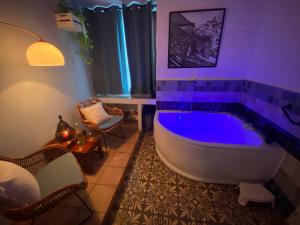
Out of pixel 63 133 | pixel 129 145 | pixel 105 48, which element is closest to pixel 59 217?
pixel 63 133

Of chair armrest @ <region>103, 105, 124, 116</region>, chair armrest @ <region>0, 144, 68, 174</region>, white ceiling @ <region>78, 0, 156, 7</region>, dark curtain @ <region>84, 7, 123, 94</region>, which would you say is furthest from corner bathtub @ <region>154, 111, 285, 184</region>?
white ceiling @ <region>78, 0, 156, 7</region>

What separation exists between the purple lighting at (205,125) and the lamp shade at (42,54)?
1.60 m

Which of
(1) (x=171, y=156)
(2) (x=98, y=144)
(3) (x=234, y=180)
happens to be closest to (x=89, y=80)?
(2) (x=98, y=144)

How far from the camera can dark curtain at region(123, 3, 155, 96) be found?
8.43 feet

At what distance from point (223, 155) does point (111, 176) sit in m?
1.40

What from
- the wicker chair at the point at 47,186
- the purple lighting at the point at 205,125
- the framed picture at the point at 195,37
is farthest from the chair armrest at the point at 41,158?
the framed picture at the point at 195,37

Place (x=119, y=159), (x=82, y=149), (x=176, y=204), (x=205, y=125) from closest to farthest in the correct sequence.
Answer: (x=176, y=204), (x=82, y=149), (x=119, y=159), (x=205, y=125)

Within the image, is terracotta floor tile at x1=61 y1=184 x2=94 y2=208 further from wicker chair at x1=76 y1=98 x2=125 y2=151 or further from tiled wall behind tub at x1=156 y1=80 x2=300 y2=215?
tiled wall behind tub at x1=156 y1=80 x2=300 y2=215

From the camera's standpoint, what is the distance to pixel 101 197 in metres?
1.62

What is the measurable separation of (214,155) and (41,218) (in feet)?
6.24

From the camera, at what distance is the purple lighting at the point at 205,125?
2266mm

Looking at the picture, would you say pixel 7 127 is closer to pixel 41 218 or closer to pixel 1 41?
pixel 1 41

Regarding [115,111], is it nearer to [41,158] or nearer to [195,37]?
[41,158]

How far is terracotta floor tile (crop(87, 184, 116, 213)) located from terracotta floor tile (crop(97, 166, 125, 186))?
0.21ft
